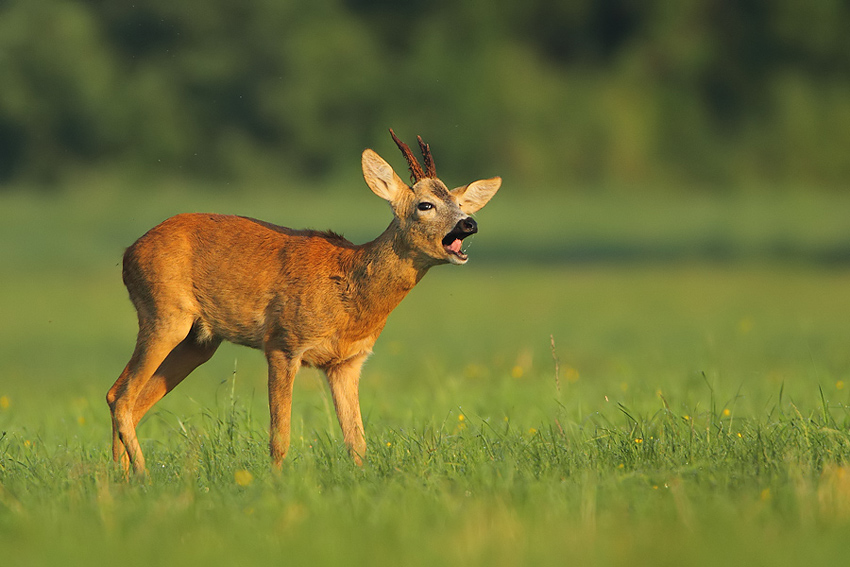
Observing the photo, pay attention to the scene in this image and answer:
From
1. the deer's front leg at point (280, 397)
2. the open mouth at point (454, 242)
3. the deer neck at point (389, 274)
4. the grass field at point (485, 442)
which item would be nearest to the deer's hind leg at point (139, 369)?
the grass field at point (485, 442)

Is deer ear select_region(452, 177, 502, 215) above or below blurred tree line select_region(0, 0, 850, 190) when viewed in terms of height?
below

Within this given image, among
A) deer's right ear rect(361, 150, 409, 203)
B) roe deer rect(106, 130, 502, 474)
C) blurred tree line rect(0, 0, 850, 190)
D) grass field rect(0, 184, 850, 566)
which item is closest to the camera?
grass field rect(0, 184, 850, 566)

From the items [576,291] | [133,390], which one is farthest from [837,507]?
[576,291]

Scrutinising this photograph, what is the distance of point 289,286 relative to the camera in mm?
7602

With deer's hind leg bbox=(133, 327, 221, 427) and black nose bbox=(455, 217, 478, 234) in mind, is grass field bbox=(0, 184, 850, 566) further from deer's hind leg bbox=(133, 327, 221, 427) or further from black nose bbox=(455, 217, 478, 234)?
black nose bbox=(455, 217, 478, 234)

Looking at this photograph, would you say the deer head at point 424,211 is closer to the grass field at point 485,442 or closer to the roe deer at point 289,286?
the roe deer at point 289,286

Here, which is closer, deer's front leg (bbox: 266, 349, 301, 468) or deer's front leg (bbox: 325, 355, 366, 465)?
deer's front leg (bbox: 266, 349, 301, 468)

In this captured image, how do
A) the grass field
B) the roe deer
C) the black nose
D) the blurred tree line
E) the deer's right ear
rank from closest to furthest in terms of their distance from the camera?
the grass field, the black nose, the roe deer, the deer's right ear, the blurred tree line

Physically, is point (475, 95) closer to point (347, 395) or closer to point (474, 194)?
point (474, 194)

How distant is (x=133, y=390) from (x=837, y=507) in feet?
13.3

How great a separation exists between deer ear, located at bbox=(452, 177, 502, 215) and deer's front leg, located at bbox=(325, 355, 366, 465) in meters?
1.06

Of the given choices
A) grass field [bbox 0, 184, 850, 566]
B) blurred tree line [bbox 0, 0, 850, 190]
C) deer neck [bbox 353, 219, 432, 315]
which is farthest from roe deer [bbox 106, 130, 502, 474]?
blurred tree line [bbox 0, 0, 850, 190]

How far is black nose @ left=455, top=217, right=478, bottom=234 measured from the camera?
7.10 metres

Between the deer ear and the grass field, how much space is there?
1.27m
